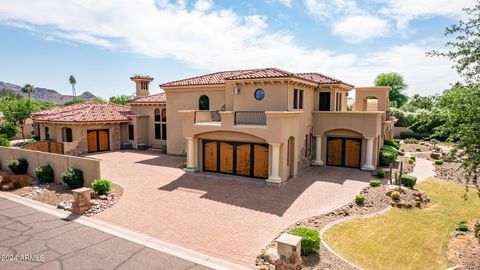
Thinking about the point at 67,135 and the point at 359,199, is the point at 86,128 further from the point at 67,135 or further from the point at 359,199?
the point at 359,199

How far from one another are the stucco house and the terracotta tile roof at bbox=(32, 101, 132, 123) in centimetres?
11

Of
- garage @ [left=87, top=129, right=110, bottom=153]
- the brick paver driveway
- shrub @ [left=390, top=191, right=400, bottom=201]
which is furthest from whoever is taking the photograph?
garage @ [left=87, top=129, right=110, bottom=153]

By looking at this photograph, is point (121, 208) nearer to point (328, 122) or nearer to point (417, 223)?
point (417, 223)

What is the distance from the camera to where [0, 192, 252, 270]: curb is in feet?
30.3

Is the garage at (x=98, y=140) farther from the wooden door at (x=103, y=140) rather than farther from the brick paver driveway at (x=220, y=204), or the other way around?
the brick paver driveway at (x=220, y=204)

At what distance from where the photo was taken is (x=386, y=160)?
2395cm

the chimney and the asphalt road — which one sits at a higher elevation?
the chimney

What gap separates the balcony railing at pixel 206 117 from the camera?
20494 mm

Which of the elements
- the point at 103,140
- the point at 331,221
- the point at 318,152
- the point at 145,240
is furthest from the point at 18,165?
the point at 318,152

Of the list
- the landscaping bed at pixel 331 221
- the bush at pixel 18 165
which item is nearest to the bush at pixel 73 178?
the bush at pixel 18 165

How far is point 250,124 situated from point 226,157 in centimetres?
287

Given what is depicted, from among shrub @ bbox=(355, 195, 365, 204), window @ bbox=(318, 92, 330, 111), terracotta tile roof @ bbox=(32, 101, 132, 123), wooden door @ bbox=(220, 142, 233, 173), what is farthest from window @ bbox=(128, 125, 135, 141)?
shrub @ bbox=(355, 195, 365, 204)

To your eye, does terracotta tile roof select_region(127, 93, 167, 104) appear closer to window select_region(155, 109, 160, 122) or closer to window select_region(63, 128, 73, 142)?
window select_region(155, 109, 160, 122)

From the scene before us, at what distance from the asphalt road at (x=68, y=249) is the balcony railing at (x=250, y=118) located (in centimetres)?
1087
